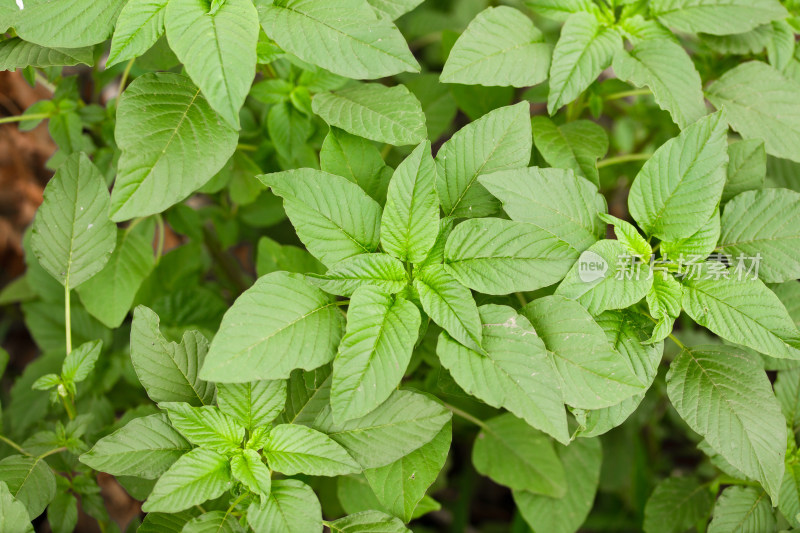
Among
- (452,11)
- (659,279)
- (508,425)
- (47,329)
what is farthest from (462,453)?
(452,11)

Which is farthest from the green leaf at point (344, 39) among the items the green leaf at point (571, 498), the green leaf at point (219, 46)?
the green leaf at point (571, 498)

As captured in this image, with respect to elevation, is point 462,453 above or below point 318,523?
below

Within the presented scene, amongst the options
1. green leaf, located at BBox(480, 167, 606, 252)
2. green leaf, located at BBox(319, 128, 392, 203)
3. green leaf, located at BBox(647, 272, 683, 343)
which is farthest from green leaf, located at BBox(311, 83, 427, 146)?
green leaf, located at BBox(647, 272, 683, 343)

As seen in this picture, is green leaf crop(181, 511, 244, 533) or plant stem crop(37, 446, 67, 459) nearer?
green leaf crop(181, 511, 244, 533)

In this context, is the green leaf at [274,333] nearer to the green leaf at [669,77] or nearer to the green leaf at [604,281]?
the green leaf at [604,281]

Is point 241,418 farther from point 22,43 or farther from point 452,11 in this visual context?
point 452,11

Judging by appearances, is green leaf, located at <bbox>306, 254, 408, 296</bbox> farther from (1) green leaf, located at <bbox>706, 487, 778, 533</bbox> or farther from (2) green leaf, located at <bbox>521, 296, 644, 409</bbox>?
(1) green leaf, located at <bbox>706, 487, 778, 533</bbox>
